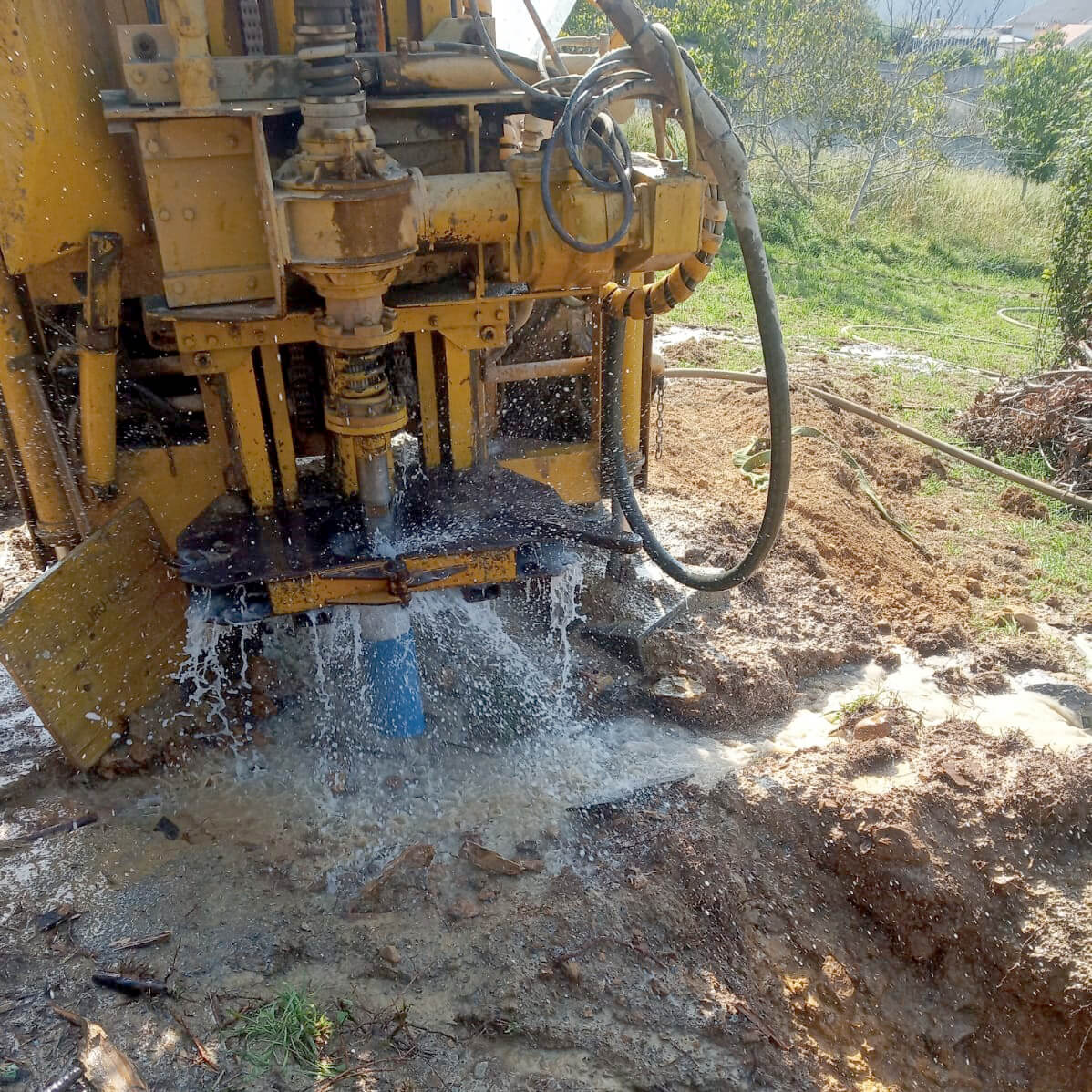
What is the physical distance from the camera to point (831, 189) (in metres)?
14.1

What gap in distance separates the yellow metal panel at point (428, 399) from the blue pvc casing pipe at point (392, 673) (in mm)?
583

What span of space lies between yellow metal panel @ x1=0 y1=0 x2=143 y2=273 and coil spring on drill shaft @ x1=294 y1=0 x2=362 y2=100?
2.02ft

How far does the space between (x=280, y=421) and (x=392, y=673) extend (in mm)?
936

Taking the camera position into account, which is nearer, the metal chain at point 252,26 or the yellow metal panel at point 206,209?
the yellow metal panel at point 206,209

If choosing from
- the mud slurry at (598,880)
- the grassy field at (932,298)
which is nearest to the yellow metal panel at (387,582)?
the mud slurry at (598,880)

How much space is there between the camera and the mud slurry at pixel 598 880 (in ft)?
7.92

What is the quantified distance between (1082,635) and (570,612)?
2.34 m

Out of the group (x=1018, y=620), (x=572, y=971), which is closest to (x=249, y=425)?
(x=572, y=971)

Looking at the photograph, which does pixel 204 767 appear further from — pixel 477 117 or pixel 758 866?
pixel 477 117

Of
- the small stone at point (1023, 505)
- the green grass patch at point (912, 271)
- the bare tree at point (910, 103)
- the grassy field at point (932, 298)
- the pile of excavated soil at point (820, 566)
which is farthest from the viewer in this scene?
the bare tree at point (910, 103)

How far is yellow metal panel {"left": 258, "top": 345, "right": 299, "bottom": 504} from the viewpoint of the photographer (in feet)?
9.77

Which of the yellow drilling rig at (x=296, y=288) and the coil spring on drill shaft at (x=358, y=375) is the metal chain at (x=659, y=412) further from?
the coil spring on drill shaft at (x=358, y=375)

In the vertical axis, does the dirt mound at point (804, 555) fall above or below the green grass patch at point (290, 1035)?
below

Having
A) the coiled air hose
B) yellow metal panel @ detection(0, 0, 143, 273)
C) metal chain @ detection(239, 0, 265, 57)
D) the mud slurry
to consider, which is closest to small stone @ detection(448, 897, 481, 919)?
the mud slurry
